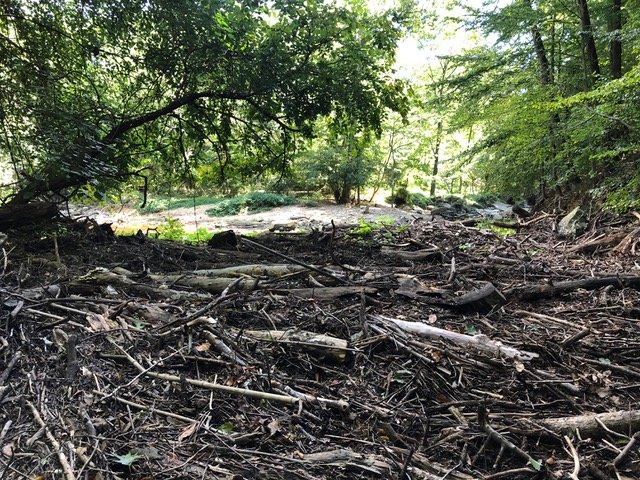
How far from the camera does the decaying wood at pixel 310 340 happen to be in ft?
9.05

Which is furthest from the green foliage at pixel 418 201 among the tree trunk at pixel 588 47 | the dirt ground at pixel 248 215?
the tree trunk at pixel 588 47

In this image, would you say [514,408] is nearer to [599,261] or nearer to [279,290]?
[279,290]

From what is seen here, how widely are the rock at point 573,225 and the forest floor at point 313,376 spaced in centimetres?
328

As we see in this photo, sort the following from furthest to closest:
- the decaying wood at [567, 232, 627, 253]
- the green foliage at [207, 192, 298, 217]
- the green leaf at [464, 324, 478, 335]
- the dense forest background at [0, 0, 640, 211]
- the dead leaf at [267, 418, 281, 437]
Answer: the green foliage at [207, 192, 298, 217]
the decaying wood at [567, 232, 627, 253]
the dense forest background at [0, 0, 640, 211]
the green leaf at [464, 324, 478, 335]
the dead leaf at [267, 418, 281, 437]

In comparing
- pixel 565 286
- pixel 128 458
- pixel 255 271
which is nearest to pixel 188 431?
pixel 128 458

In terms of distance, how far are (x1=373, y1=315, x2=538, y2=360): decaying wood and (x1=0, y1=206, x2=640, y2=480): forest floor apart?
13mm

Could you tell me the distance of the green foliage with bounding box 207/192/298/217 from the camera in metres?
19.9

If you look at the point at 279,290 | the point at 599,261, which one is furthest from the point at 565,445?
the point at 599,261

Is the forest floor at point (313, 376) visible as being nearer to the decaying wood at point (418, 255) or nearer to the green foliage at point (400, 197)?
the decaying wood at point (418, 255)

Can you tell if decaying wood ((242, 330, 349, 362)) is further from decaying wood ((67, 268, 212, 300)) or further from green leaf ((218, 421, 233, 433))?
decaying wood ((67, 268, 212, 300))

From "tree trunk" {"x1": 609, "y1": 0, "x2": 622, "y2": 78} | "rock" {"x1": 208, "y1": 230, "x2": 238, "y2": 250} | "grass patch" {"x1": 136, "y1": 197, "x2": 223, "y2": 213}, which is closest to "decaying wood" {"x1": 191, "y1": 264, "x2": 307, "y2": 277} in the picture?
"rock" {"x1": 208, "y1": 230, "x2": 238, "y2": 250}

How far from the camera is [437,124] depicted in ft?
76.8

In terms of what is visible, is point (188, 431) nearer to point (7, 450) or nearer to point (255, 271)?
point (7, 450)

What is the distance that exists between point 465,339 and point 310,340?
1.16 m
